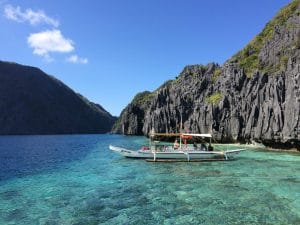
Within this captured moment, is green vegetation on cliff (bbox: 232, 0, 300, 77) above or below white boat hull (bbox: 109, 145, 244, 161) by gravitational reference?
above

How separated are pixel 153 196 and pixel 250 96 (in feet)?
251

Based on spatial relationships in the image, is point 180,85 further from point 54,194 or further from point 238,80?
point 54,194

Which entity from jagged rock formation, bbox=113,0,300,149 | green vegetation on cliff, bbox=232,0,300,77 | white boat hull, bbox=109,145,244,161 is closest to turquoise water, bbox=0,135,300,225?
white boat hull, bbox=109,145,244,161

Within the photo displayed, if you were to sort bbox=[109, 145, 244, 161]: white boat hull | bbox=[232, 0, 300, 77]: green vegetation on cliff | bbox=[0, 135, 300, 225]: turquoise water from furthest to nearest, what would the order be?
bbox=[232, 0, 300, 77]: green vegetation on cliff → bbox=[109, 145, 244, 161]: white boat hull → bbox=[0, 135, 300, 225]: turquoise water

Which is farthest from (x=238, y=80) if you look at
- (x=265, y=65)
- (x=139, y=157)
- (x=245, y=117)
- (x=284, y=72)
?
(x=139, y=157)

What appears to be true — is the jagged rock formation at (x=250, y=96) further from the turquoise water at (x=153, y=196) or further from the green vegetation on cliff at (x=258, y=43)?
the turquoise water at (x=153, y=196)

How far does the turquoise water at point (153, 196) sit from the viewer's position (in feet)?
81.4

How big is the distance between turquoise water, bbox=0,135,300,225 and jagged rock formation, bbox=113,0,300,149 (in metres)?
33.0

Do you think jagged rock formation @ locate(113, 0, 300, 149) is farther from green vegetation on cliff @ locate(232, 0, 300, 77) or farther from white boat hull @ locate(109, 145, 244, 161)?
white boat hull @ locate(109, 145, 244, 161)

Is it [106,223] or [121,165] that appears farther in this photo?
[121,165]

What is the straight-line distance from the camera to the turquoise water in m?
24.8

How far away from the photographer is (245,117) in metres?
101

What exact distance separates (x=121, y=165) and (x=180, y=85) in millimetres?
124994

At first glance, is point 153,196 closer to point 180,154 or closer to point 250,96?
point 180,154
